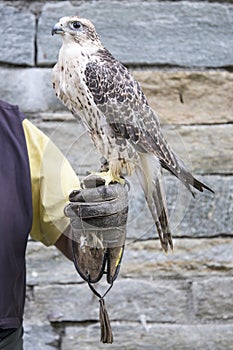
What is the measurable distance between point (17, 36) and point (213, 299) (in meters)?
0.95

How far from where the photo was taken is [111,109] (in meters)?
1.20

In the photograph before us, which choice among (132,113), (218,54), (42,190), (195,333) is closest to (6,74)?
(42,190)

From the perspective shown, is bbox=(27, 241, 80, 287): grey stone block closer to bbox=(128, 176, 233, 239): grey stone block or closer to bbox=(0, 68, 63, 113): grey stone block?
bbox=(128, 176, 233, 239): grey stone block

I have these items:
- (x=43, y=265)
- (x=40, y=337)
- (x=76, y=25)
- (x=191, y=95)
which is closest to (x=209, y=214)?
(x=191, y=95)

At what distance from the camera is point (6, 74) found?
6.15ft

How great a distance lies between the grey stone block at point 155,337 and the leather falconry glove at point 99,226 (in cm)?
55

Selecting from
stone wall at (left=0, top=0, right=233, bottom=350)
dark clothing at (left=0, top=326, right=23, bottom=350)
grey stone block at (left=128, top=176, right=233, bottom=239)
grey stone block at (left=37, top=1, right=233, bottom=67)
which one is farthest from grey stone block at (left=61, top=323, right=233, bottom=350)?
grey stone block at (left=37, top=1, right=233, bottom=67)

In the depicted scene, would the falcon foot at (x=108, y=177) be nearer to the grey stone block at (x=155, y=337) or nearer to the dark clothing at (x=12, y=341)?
the dark clothing at (x=12, y=341)

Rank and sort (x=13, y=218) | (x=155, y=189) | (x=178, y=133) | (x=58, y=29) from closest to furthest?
(x=58, y=29) → (x=155, y=189) → (x=13, y=218) → (x=178, y=133)

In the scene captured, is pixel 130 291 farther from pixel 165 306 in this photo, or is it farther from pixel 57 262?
pixel 57 262

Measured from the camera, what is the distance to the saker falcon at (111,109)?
1164 millimetres

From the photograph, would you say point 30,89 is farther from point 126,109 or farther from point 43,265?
point 126,109

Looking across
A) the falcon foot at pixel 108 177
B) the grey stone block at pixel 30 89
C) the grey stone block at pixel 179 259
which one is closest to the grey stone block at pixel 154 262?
the grey stone block at pixel 179 259

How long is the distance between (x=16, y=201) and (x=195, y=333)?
0.74 m
